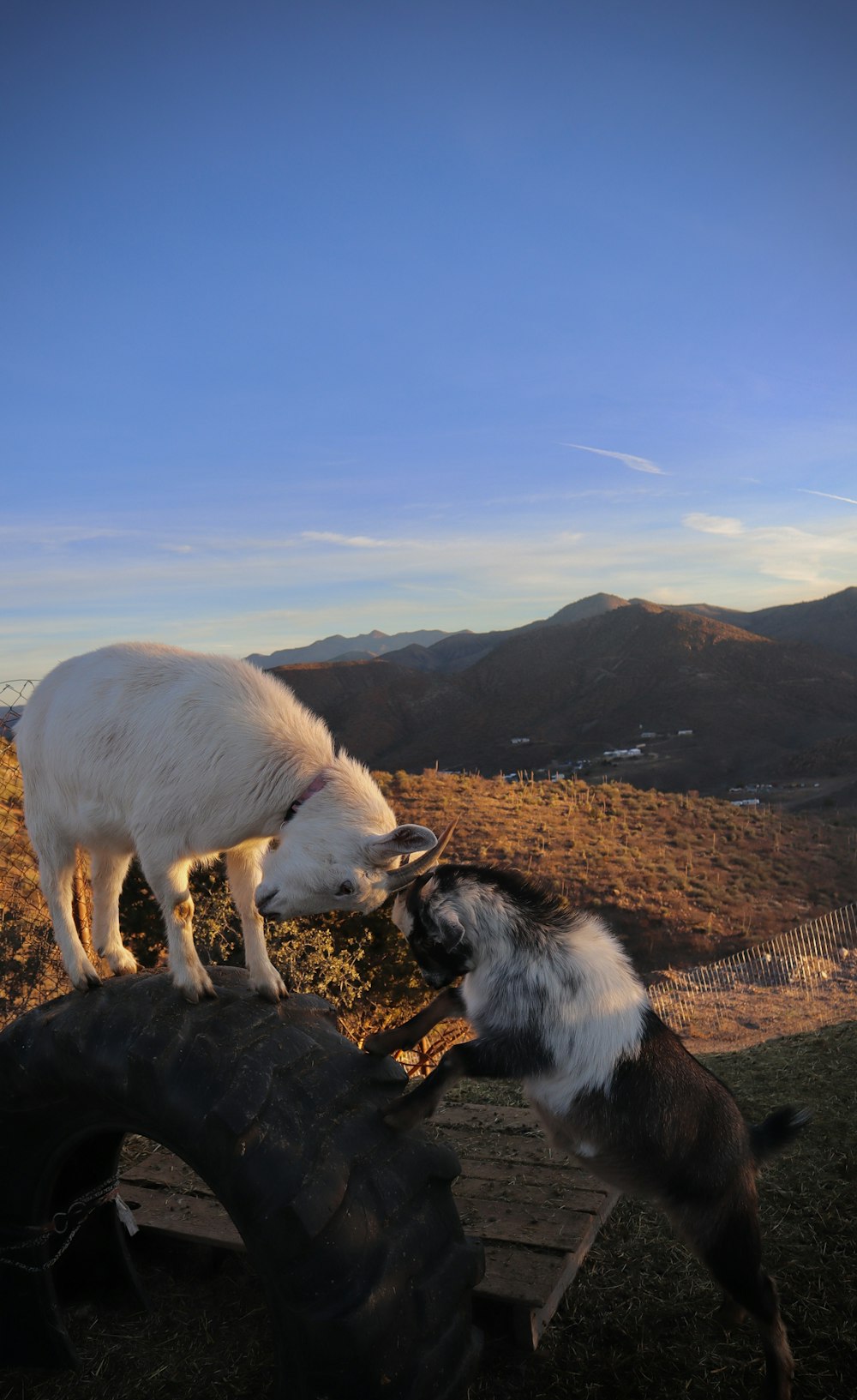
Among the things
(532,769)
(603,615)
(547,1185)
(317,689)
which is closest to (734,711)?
(532,769)

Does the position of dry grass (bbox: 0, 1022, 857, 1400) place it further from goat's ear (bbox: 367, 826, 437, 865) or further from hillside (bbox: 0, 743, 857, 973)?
hillside (bbox: 0, 743, 857, 973)

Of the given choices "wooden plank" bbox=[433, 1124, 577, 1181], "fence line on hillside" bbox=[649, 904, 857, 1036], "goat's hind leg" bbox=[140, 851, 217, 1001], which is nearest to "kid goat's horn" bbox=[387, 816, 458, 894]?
"goat's hind leg" bbox=[140, 851, 217, 1001]

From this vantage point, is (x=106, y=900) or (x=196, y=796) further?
(x=106, y=900)

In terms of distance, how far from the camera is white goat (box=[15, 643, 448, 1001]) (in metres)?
3.04

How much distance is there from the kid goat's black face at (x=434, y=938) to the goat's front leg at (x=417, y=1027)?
0.24ft

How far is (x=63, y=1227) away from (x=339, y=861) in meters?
2.09

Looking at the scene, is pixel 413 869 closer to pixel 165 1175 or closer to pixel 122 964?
pixel 122 964

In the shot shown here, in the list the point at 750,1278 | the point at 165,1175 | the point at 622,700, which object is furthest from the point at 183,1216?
the point at 622,700

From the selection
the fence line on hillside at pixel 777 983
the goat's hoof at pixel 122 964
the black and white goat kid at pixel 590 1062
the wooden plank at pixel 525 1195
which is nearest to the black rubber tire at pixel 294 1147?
the black and white goat kid at pixel 590 1062

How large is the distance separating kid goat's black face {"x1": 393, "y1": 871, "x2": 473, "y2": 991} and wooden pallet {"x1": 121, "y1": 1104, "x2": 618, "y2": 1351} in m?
1.18

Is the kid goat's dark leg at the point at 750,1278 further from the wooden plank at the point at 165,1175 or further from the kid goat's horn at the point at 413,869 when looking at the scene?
the wooden plank at the point at 165,1175

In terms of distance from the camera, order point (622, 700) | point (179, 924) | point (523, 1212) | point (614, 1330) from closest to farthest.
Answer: point (179, 924)
point (614, 1330)
point (523, 1212)
point (622, 700)

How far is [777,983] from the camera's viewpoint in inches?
778

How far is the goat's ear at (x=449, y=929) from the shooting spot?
2822 millimetres
